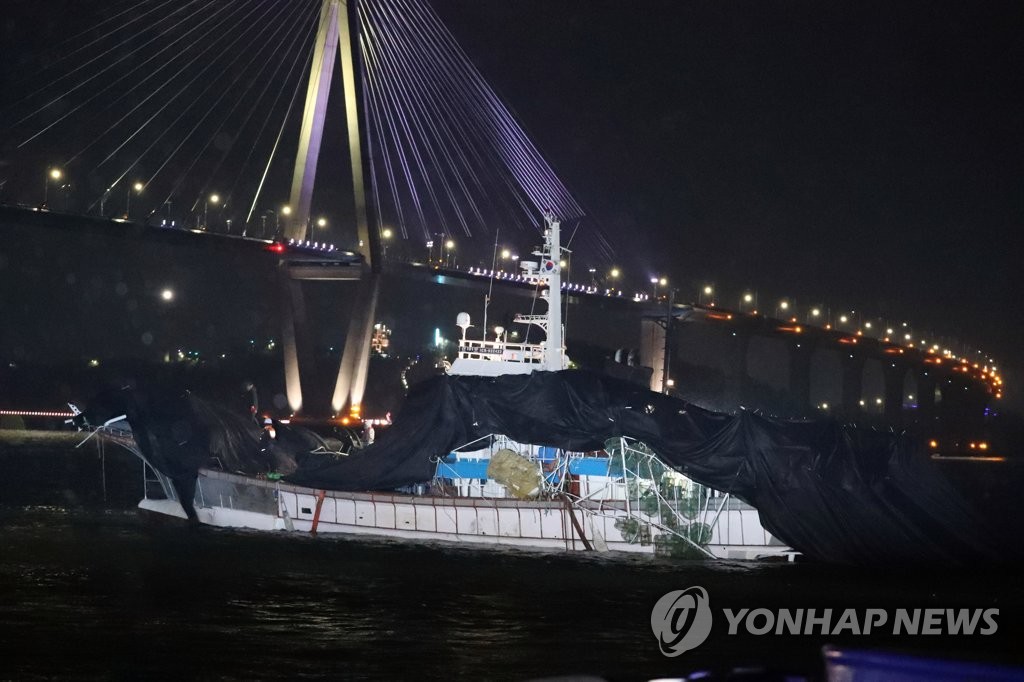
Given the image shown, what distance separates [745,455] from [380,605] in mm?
7872

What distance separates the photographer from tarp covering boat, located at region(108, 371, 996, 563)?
1978 cm

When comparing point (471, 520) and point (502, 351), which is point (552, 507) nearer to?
point (471, 520)

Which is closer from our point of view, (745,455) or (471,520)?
(745,455)

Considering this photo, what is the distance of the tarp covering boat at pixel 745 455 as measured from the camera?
1978 centimetres

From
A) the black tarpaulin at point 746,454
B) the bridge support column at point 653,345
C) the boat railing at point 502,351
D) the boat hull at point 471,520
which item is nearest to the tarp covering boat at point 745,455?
the black tarpaulin at point 746,454

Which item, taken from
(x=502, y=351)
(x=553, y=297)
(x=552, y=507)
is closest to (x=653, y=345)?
(x=553, y=297)

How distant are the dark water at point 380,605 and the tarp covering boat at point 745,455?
0.87m

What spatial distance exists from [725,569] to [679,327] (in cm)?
5522

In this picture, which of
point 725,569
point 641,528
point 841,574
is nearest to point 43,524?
point 641,528

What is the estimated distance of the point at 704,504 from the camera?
21.3 metres

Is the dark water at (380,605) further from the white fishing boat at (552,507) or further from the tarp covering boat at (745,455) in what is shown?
the tarp covering boat at (745,455)

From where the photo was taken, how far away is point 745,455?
779 inches

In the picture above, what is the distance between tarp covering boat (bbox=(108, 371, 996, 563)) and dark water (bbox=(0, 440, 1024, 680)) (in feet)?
Result: 2.86

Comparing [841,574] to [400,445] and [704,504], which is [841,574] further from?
[400,445]
